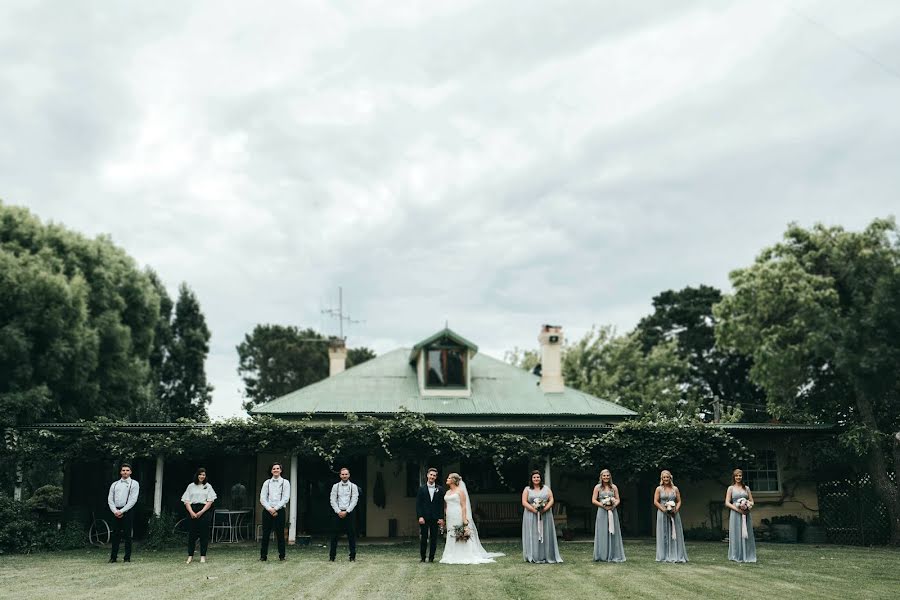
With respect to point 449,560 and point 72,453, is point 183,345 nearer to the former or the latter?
point 72,453

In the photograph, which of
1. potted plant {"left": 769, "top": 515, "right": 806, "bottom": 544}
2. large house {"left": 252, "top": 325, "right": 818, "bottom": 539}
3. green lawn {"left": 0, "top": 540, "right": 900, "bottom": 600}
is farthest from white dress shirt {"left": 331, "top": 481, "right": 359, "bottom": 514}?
potted plant {"left": 769, "top": 515, "right": 806, "bottom": 544}

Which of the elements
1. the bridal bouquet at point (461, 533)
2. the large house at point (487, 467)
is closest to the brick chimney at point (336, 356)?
the large house at point (487, 467)

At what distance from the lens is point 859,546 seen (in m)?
19.7

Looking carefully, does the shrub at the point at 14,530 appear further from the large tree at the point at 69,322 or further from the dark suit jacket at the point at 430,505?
the dark suit jacket at the point at 430,505

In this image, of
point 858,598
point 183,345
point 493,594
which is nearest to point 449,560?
point 493,594

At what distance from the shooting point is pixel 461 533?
46.2 ft

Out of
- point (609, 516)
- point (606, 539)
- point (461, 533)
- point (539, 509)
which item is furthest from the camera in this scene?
point (606, 539)

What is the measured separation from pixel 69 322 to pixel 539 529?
20.2 m

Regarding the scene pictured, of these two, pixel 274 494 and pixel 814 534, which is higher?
pixel 274 494

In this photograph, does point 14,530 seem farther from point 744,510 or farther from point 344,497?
point 744,510

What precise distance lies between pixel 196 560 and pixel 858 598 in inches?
440

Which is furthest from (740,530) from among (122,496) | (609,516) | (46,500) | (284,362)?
(284,362)

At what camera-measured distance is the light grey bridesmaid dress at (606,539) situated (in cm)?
1463

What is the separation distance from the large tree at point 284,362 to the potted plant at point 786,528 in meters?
35.1
